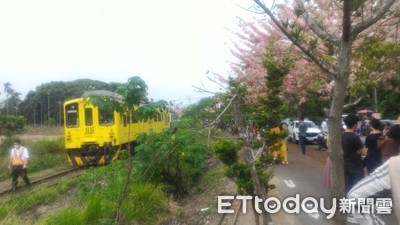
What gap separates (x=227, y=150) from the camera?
192 inches

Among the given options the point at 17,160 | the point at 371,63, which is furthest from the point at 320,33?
the point at 17,160

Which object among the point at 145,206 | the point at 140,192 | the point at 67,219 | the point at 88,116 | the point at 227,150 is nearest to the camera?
the point at 227,150

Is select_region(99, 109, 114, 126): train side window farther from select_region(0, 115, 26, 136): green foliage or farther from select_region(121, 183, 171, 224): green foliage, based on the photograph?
select_region(0, 115, 26, 136): green foliage

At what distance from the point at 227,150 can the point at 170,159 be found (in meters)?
5.45

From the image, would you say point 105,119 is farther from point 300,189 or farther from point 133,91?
point 133,91

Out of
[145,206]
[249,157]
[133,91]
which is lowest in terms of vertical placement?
[145,206]

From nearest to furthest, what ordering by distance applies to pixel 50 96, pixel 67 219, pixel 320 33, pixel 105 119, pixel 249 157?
1. pixel 320 33
2. pixel 249 157
3. pixel 67 219
4. pixel 105 119
5. pixel 50 96

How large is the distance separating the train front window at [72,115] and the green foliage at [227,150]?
14.5 metres

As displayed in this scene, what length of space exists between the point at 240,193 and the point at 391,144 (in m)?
3.04

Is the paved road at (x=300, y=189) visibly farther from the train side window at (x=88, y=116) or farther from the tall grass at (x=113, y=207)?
the train side window at (x=88, y=116)

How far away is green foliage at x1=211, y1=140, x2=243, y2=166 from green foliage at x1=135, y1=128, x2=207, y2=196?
3628 millimetres

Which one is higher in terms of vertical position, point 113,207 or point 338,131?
point 338,131

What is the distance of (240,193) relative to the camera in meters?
4.95

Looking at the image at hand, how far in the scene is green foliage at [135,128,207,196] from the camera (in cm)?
914
